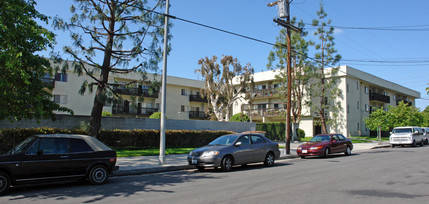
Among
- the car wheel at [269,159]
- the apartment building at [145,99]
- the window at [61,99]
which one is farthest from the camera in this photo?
the apartment building at [145,99]

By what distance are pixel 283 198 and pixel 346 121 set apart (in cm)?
3991

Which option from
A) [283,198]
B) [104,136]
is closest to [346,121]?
[104,136]

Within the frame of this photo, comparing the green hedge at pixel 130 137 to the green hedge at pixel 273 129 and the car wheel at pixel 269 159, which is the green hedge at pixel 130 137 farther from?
the car wheel at pixel 269 159

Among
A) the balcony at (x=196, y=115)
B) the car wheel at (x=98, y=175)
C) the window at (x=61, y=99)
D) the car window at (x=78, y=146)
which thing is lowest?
the car wheel at (x=98, y=175)

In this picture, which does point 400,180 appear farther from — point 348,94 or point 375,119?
point 348,94

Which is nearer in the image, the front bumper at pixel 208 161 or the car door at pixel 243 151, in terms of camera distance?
the front bumper at pixel 208 161

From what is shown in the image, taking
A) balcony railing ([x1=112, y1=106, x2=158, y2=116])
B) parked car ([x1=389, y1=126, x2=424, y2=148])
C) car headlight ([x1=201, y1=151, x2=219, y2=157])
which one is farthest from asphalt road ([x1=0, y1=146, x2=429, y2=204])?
balcony railing ([x1=112, y1=106, x2=158, y2=116])

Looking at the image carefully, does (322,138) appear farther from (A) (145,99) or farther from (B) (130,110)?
(A) (145,99)

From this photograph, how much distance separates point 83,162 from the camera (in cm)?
905

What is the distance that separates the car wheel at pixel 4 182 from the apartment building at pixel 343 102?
33263mm

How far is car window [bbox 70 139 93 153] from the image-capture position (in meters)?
9.02

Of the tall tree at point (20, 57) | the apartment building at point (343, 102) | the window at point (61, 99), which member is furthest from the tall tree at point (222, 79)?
the tall tree at point (20, 57)

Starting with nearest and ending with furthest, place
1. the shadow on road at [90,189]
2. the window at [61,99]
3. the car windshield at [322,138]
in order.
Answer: the shadow on road at [90,189], the car windshield at [322,138], the window at [61,99]

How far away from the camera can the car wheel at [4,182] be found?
770 centimetres
